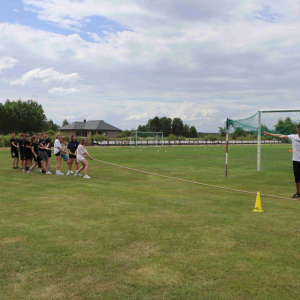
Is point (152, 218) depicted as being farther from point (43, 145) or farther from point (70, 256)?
point (43, 145)

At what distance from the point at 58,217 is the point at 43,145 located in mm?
8914

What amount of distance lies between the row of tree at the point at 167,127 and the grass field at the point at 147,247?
318ft

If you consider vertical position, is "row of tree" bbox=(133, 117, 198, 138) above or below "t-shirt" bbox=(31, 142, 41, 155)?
above

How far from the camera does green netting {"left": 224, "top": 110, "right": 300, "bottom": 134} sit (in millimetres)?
16745

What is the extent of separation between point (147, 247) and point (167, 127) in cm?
10292

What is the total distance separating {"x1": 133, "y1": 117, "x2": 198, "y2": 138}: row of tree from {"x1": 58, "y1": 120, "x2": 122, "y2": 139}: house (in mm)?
19534

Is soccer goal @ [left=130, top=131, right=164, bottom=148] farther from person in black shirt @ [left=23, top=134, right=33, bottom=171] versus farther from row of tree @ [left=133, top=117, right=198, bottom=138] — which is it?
person in black shirt @ [left=23, top=134, right=33, bottom=171]

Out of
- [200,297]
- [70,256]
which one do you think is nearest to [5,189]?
[70,256]

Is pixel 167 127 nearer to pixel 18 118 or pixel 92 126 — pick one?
pixel 92 126

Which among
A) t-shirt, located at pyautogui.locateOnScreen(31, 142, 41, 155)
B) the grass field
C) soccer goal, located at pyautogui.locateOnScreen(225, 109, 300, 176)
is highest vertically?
soccer goal, located at pyautogui.locateOnScreen(225, 109, 300, 176)

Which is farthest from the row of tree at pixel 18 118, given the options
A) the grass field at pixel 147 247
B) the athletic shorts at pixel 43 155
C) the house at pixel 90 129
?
the grass field at pixel 147 247

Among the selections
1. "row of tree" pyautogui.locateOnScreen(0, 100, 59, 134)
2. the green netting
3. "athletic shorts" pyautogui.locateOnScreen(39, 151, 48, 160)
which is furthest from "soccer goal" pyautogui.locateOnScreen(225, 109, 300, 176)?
"row of tree" pyautogui.locateOnScreen(0, 100, 59, 134)

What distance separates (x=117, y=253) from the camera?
489cm

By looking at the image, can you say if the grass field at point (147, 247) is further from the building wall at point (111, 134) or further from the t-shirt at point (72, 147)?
the building wall at point (111, 134)
